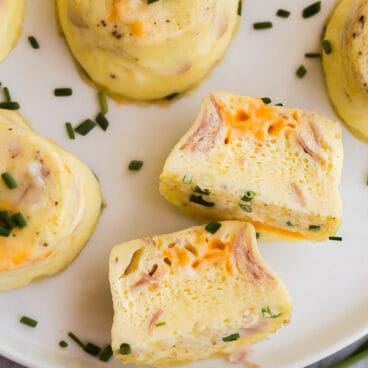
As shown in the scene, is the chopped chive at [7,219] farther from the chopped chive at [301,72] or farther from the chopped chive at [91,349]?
the chopped chive at [301,72]

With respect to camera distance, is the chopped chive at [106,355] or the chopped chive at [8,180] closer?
the chopped chive at [8,180]

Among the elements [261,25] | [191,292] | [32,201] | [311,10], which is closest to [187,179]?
[191,292]

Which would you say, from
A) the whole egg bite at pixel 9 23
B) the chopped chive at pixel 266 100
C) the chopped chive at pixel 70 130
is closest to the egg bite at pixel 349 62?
the chopped chive at pixel 266 100

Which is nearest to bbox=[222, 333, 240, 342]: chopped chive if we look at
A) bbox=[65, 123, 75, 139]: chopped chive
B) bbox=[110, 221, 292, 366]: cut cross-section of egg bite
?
bbox=[110, 221, 292, 366]: cut cross-section of egg bite

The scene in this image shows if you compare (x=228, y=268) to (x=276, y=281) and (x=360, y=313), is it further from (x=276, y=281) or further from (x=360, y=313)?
(x=360, y=313)

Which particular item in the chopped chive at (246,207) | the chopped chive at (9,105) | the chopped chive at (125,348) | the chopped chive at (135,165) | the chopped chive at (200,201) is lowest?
the chopped chive at (125,348)

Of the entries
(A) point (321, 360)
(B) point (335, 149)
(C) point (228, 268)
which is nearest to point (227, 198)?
(C) point (228, 268)

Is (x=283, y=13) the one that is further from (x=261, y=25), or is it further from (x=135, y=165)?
(x=135, y=165)
